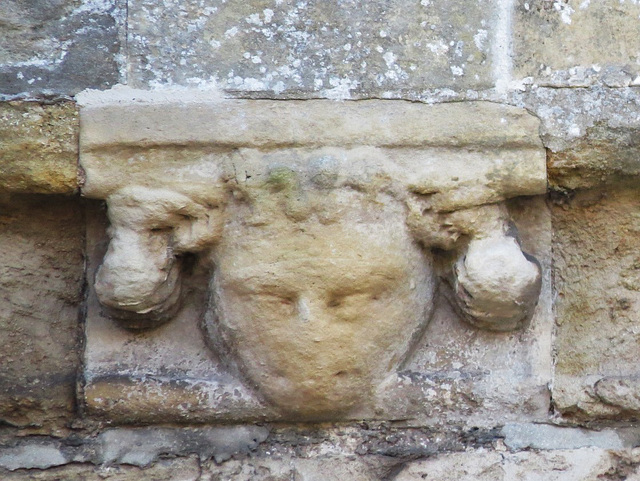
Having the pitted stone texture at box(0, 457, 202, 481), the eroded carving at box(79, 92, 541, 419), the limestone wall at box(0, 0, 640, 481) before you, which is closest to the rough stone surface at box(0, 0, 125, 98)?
the limestone wall at box(0, 0, 640, 481)

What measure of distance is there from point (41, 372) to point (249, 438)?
36 cm

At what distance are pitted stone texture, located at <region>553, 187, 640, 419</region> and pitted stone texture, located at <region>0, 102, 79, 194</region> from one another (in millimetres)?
792

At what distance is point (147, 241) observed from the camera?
1.69m

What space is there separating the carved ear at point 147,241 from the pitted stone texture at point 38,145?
9cm

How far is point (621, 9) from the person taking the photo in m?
1.72

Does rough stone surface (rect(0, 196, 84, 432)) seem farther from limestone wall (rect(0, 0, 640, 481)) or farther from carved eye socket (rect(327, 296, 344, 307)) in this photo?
carved eye socket (rect(327, 296, 344, 307))

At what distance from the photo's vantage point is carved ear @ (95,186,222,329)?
167 centimetres

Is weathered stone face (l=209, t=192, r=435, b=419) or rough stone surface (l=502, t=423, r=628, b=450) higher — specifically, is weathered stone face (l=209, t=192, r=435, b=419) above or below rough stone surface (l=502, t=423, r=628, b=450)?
above

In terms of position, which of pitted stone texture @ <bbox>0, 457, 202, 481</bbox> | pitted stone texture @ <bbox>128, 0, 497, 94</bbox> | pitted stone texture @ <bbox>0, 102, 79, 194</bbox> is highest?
pitted stone texture @ <bbox>128, 0, 497, 94</bbox>

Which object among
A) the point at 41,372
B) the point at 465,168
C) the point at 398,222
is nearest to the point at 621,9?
the point at 465,168

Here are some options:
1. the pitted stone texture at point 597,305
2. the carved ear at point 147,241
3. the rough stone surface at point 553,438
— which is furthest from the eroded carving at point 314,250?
the rough stone surface at point 553,438

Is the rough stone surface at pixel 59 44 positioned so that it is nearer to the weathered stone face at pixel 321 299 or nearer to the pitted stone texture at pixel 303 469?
the weathered stone face at pixel 321 299

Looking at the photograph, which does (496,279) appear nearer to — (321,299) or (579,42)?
(321,299)

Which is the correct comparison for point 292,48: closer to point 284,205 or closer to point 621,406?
point 284,205
